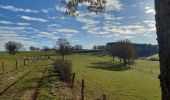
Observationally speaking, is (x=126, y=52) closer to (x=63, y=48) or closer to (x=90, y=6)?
(x=63, y=48)

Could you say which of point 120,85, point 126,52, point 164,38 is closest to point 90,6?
point 164,38

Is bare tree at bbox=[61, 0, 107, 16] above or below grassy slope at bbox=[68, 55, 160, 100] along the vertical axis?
above

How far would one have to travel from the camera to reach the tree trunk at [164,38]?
5.69 meters

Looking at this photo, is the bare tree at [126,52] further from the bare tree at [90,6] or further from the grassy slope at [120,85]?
the bare tree at [90,6]

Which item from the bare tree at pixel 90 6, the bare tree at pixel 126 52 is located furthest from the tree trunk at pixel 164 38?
the bare tree at pixel 126 52

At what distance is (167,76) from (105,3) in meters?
4.07

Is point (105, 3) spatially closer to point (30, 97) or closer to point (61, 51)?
point (30, 97)

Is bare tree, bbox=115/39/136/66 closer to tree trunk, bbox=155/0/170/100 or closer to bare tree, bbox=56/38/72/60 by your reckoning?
bare tree, bbox=56/38/72/60

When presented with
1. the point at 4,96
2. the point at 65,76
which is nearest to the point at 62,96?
the point at 4,96

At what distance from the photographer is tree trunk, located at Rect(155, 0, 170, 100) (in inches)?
224

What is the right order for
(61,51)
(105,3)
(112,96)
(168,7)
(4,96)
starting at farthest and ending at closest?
(61,51)
(112,96)
(4,96)
(105,3)
(168,7)

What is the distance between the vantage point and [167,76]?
5.80 meters

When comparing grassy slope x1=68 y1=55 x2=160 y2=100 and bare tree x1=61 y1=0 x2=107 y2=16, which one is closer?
bare tree x1=61 y1=0 x2=107 y2=16

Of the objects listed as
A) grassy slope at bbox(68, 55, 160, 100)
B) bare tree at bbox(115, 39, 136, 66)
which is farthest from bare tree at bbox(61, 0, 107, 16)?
bare tree at bbox(115, 39, 136, 66)
